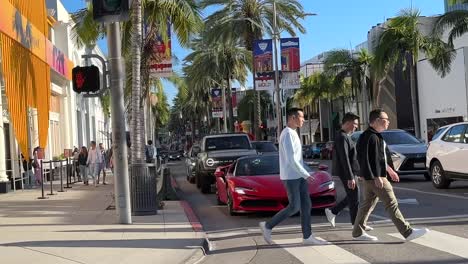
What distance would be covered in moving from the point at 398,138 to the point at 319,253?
12895mm

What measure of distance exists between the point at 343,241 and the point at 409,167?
10.6m

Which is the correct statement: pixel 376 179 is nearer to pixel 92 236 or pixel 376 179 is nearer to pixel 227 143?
pixel 92 236

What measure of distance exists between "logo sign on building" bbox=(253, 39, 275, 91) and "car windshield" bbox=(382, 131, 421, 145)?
9.80m

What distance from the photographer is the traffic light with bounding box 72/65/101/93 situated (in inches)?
428

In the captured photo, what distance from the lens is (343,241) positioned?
8.93 metres

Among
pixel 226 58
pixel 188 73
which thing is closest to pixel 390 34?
pixel 226 58

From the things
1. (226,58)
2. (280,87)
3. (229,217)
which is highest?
(226,58)

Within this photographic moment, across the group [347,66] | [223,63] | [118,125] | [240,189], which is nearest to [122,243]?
[118,125]

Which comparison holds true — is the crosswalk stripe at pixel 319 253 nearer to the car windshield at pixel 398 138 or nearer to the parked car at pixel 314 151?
the car windshield at pixel 398 138

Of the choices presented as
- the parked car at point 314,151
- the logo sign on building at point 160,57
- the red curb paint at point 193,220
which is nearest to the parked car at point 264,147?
the logo sign on building at point 160,57

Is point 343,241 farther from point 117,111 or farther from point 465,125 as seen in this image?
point 465,125

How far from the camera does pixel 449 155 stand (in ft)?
50.3

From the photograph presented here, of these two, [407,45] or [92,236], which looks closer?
[92,236]

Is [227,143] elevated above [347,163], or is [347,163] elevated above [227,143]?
[227,143]
